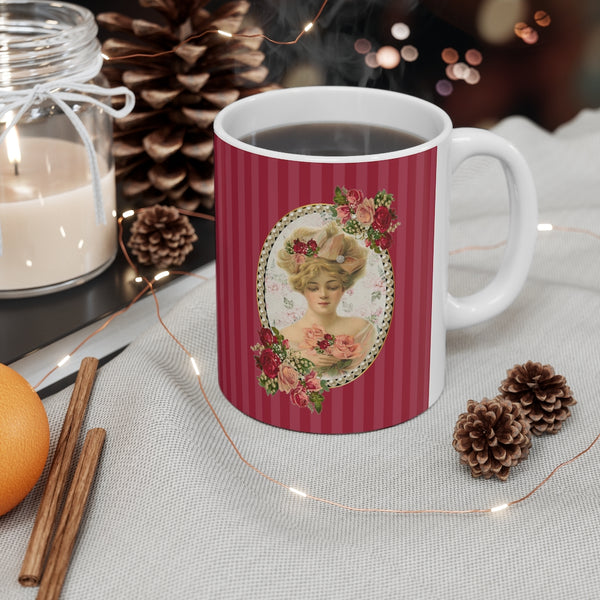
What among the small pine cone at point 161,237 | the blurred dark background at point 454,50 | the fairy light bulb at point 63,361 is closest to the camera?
the fairy light bulb at point 63,361

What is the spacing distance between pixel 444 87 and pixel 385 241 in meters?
0.66

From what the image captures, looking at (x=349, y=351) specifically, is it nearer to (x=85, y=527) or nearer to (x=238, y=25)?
(x=85, y=527)

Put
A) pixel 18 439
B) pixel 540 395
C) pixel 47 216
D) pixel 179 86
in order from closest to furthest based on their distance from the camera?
pixel 18 439 → pixel 540 395 → pixel 47 216 → pixel 179 86

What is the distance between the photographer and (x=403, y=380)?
2.02ft

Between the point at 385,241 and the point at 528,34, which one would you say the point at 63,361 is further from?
the point at 528,34

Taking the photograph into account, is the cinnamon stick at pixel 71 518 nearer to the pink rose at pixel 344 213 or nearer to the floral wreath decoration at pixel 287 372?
the floral wreath decoration at pixel 287 372

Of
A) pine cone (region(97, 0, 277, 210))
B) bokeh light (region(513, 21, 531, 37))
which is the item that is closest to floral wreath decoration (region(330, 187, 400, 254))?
pine cone (region(97, 0, 277, 210))

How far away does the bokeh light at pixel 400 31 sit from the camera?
40.6 inches

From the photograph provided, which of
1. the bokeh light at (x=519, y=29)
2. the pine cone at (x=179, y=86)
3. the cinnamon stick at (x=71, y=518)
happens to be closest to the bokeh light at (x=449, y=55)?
the bokeh light at (x=519, y=29)

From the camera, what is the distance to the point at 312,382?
1.96 ft

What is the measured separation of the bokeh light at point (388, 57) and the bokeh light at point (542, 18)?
0.89 feet

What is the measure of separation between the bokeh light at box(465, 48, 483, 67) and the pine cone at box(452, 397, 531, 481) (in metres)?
0.71

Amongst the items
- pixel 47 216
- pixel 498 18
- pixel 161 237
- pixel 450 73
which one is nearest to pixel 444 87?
pixel 450 73

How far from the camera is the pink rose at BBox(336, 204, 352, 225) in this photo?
550mm
